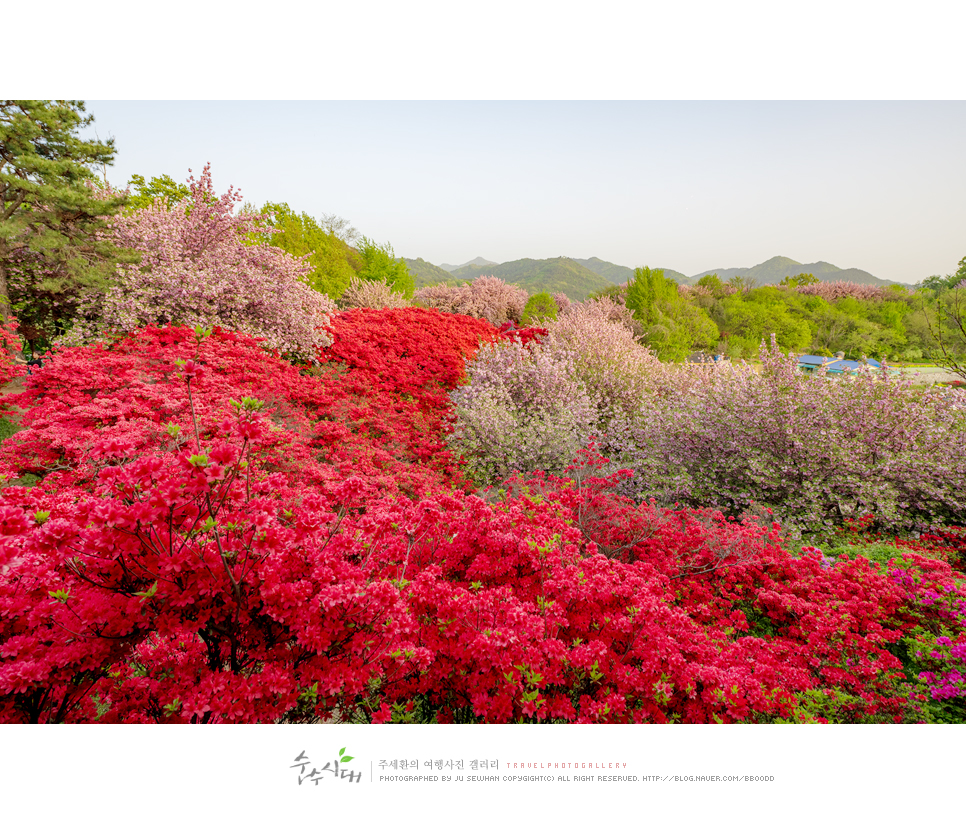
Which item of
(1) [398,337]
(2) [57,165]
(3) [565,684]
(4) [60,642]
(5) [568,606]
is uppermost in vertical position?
(2) [57,165]

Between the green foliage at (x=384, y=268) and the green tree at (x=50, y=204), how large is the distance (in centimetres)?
1300

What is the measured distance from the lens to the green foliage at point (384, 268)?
18.9 metres

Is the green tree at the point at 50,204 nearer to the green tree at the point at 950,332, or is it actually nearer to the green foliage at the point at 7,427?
the green foliage at the point at 7,427

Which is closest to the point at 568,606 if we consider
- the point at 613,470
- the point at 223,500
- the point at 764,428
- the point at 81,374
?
the point at 223,500

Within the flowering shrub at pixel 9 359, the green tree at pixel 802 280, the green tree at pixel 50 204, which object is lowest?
the flowering shrub at pixel 9 359

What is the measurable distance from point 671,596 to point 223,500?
2.50 metres

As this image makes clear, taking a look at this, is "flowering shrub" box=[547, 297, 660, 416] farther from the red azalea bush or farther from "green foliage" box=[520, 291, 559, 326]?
"green foliage" box=[520, 291, 559, 326]

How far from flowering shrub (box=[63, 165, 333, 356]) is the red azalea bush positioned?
3.32 meters

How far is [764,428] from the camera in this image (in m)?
4.49

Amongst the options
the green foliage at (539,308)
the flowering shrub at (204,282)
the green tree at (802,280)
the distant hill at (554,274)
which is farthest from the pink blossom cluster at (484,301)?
the distant hill at (554,274)

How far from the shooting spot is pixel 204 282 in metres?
5.70

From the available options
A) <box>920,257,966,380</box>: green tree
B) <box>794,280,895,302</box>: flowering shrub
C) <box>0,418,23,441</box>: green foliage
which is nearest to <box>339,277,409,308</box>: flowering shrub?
<box>0,418,23,441</box>: green foliage

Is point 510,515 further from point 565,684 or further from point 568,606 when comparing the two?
point 565,684

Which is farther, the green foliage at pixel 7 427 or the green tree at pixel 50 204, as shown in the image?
the green tree at pixel 50 204
